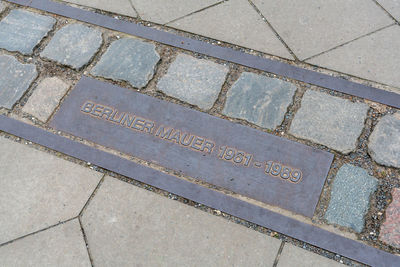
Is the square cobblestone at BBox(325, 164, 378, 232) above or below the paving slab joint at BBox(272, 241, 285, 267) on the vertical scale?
above

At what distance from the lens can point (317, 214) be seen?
192cm

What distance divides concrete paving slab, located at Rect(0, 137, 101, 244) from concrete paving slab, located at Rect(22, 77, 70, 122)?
23 centimetres

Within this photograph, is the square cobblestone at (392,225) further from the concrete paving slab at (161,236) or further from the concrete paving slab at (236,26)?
the concrete paving slab at (236,26)

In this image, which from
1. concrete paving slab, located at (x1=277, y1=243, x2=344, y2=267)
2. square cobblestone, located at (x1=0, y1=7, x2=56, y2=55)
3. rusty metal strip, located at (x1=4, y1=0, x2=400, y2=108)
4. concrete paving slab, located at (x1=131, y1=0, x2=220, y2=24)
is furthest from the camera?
concrete paving slab, located at (x1=131, y1=0, x2=220, y2=24)

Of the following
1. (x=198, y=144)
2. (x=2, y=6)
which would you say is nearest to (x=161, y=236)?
(x=198, y=144)

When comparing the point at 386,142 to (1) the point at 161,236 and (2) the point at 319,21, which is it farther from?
(1) the point at 161,236

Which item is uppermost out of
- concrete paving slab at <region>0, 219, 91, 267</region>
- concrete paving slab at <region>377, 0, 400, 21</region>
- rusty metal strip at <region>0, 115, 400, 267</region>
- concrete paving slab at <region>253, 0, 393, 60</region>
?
concrete paving slab at <region>377, 0, 400, 21</region>

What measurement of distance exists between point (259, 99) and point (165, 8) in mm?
1011

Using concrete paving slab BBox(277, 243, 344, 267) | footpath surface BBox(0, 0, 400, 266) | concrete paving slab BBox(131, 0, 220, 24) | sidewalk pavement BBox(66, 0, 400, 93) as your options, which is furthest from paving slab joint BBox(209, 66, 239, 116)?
concrete paving slab BBox(277, 243, 344, 267)

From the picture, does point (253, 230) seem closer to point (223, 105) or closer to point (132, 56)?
point (223, 105)

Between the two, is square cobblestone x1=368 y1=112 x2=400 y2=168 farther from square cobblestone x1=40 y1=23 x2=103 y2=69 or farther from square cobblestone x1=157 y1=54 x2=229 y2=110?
square cobblestone x1=40 y1=23 x2=103 y2=69

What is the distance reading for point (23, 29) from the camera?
2.62 m

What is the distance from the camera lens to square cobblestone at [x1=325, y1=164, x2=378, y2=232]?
6.20 ft

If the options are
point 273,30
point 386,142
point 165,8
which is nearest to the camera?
point 386,142
